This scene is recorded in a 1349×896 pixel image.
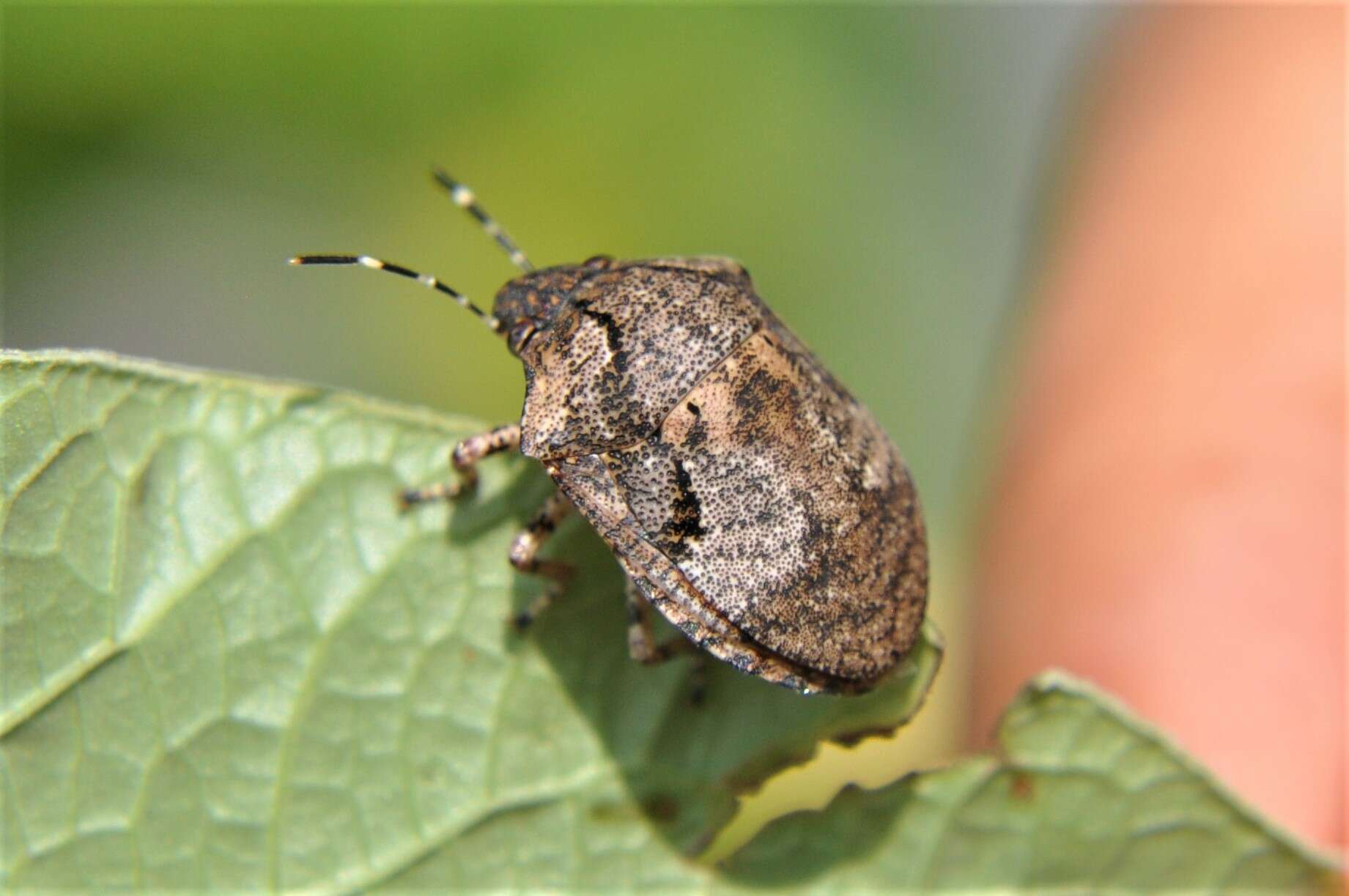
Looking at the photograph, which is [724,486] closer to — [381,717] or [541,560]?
[541,560]

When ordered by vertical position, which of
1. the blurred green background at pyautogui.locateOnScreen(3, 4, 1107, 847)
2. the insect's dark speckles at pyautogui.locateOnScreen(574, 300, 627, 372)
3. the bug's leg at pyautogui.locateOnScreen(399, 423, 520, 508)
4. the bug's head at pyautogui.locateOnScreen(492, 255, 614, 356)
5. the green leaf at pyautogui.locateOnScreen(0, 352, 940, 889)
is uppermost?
the blurred green background at pyautogui.locateOnScreen(3, 4, 1107, 847)

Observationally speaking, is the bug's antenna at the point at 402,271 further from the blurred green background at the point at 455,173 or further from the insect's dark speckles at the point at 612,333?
the blurred green background at the point at 455,173

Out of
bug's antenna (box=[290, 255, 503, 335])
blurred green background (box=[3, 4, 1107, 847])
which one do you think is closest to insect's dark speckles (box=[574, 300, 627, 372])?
bug's antenna (box=[290, 255, 503, 335])

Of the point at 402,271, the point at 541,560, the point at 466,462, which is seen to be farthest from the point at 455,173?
the point at 541,560

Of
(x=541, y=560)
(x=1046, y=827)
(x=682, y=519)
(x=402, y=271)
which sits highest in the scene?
(x=402, y=271)

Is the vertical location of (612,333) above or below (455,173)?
below

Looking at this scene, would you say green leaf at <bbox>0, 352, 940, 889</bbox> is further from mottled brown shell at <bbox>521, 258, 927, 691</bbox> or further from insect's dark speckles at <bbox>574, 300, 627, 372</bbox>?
insect's dark speckles at <bbox>574, 300, 627, 372</bbox>
